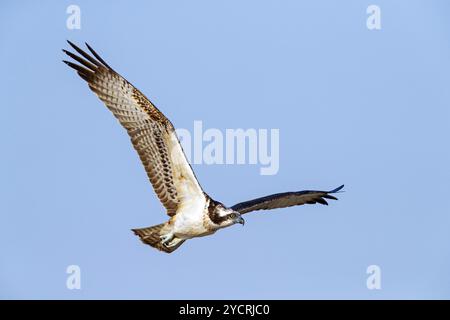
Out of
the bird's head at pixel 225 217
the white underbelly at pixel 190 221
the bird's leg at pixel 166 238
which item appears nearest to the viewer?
the bird's head at pixel 225 217

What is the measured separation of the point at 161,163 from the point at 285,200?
1.81 m

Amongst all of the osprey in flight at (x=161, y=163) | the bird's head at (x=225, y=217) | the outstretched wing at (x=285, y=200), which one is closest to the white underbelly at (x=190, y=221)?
the osprey in flight at (x=161, y=163)

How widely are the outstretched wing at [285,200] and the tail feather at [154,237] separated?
2.59ft

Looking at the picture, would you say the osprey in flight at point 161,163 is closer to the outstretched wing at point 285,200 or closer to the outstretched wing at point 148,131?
the outstretched wing at point 148,131

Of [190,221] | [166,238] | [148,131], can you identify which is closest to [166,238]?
[166,238]

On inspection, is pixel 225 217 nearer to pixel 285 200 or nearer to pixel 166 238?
pixel 166 238

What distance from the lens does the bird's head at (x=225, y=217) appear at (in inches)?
433

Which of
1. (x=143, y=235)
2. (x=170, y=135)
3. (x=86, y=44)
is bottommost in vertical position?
(x=143, y=235)

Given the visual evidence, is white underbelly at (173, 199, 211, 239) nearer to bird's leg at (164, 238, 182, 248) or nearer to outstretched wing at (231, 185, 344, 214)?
bird's leg at (164, 238, 182, 248)

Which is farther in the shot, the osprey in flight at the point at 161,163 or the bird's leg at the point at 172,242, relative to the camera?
the bird's leg at the point at 172,242
